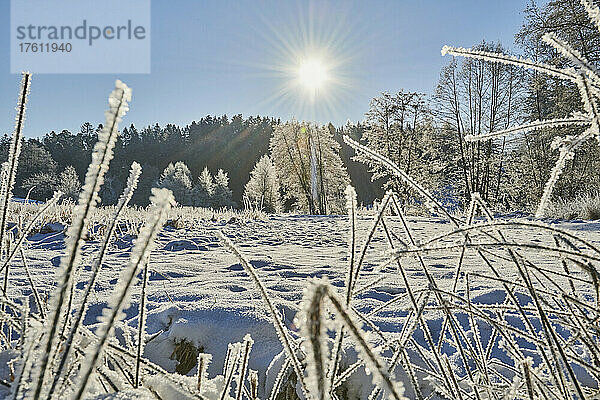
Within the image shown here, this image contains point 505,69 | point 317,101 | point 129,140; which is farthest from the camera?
point 129,140

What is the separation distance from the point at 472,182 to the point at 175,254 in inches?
605

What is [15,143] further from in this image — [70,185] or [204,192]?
[204,192]

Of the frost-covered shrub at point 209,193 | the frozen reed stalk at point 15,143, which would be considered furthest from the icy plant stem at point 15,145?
the frost-covered shrub at point 209,193

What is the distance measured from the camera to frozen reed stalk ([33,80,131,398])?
0.25m

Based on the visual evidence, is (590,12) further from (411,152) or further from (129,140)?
(129,140)

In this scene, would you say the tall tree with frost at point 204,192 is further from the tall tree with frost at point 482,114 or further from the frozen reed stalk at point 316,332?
the frozen reed stalk at point 316,332

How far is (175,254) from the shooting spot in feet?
11.2

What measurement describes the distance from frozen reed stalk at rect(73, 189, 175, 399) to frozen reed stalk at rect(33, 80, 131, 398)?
0.09 ft

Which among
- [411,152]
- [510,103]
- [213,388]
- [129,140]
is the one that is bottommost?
[213,388]

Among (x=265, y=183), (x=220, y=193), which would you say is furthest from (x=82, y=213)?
(x=220, y=193)

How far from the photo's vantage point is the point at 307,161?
2159 centimetres

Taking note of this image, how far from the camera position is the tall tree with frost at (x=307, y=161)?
21.0m

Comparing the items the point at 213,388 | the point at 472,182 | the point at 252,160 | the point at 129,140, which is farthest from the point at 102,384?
the point at 129,140

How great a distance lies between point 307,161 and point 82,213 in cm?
2144
